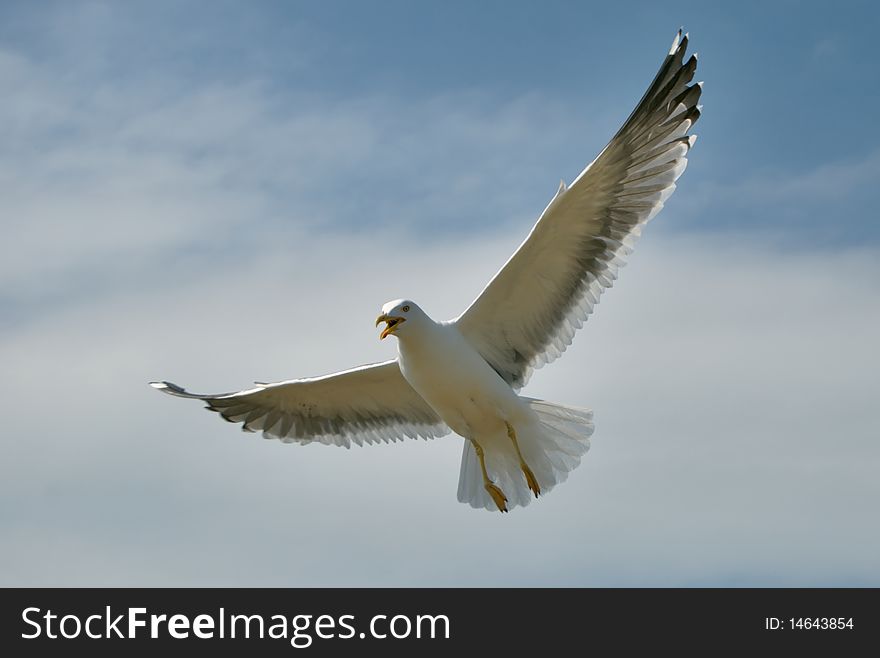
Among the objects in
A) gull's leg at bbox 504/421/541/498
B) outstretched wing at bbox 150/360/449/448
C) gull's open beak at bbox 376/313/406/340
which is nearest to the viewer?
gull's open beak at bbox 376/313/406/340

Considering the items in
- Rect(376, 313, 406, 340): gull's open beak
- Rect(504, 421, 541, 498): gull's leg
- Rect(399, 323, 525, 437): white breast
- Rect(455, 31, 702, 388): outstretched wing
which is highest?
Rect(455, 31, 702, 388): outstretched wing

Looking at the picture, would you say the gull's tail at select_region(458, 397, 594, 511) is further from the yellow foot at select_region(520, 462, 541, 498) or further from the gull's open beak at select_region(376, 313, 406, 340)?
the gull's open beak at select_region(376, 313, 406, 340)

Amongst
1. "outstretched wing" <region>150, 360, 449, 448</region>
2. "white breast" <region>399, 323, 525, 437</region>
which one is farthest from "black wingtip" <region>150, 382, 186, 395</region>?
"white breast" <region>399, 323, 525, 437</region>

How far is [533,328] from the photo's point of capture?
39.1ft

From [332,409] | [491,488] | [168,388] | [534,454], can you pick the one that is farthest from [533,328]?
[168,388]

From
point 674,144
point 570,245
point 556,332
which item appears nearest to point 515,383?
point 556,332

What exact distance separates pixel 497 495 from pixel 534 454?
422mm

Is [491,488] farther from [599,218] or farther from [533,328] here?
[599,218]

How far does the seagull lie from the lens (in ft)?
36.7

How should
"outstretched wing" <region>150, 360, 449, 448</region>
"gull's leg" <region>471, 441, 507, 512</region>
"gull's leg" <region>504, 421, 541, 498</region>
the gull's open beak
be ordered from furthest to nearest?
"outstretched wing" <region>150, 360, 449, 448</region>, "gull's leg" <region>471, 441, 507, 512</region>, "gull's leg" <region>504, 421, 541, 498</region>, the gull's open beak

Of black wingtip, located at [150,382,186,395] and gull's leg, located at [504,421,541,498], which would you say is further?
black wingtip, located at [150,382,186,395]

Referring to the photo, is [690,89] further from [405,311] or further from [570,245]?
[405,311]

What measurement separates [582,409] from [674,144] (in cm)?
210

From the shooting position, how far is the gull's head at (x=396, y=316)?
1109 centimetres
